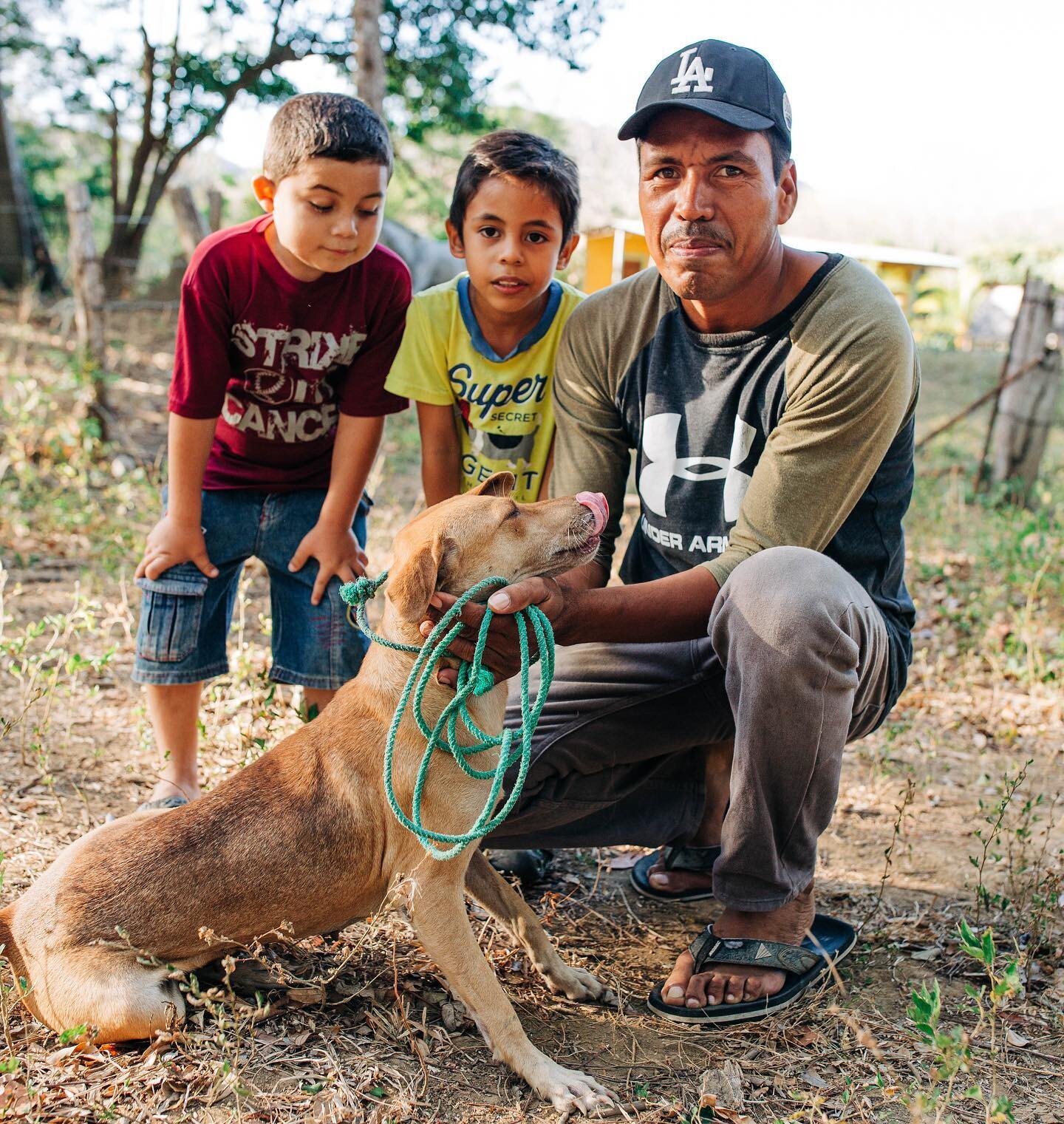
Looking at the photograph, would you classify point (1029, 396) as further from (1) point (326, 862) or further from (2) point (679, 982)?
(1) point (326, 862)

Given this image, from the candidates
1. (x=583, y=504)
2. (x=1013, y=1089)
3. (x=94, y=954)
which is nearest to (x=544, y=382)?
(x=583, y=504)

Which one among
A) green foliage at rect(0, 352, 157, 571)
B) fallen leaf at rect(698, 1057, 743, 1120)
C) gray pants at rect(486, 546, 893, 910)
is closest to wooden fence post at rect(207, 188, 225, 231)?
green foliage at rect(0, 352, 157, 571)

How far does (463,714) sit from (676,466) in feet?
4.03

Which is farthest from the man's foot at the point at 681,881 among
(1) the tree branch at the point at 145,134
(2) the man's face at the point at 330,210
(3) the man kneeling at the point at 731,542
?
(1) the tree branch at the point at 145,134

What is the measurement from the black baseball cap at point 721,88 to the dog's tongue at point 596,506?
1.20 m

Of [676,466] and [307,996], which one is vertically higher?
[676,466]

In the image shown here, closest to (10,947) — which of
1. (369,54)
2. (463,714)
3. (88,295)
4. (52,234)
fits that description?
(463,714)

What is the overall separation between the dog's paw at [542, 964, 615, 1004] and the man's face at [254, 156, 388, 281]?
2578mm

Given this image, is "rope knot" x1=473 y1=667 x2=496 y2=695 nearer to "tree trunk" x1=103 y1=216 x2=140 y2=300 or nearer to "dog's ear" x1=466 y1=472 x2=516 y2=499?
"dog's ear" x1=466 y1=472 x2=516 y2=499

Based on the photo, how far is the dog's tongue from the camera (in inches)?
122

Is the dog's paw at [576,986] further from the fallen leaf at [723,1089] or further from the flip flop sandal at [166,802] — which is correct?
the flip flop sandal at [166,802]

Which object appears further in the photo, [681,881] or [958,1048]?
[681,881]

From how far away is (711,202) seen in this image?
321 cm

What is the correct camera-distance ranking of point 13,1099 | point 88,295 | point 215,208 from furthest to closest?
point 215,208 < point 88,295 < point 13,1099
